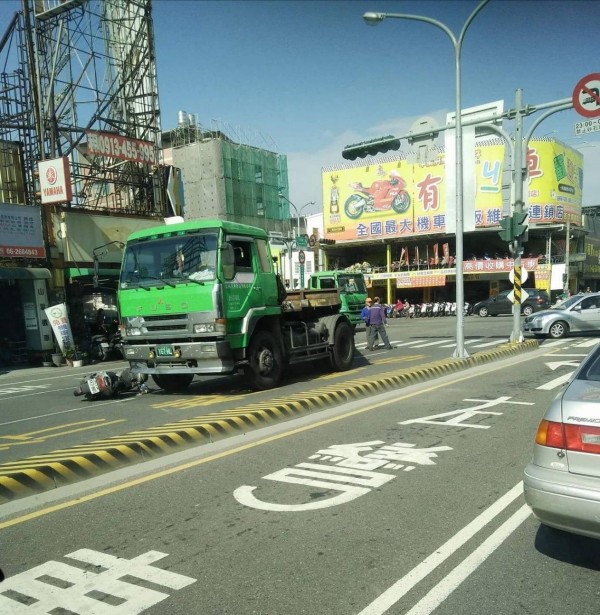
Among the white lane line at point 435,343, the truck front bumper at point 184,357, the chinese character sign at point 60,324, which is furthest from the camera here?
the chinese character sign at point 60,324

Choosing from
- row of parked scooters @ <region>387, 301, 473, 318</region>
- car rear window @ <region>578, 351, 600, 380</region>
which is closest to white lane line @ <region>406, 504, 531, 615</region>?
car rear window @ <region>578, 351, 600, 380</region>

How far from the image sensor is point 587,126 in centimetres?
1222

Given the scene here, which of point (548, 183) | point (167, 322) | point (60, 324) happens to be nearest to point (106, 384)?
point (167, 322)

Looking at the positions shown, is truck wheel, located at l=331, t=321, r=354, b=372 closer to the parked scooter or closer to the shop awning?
the parked scooter

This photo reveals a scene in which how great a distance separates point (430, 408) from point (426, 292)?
3873 centimetres

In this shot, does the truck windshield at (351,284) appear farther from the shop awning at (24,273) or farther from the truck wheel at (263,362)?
the truck wheel at (263,362)

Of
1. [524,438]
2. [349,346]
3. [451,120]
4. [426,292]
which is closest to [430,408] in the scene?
[524,438]

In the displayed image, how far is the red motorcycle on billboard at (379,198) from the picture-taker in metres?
44.0

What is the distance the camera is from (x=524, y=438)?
6.32m

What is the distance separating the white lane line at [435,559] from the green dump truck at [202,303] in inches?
221

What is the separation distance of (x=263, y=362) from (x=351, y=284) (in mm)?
14071

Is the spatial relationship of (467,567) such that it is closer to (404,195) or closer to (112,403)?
(112,403)

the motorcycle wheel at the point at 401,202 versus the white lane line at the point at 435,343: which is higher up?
the motorcycle wheel at the point at 401,202

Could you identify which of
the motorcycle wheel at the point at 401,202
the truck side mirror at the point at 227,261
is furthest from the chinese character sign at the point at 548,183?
the truck side mirror at the point at 227,261
